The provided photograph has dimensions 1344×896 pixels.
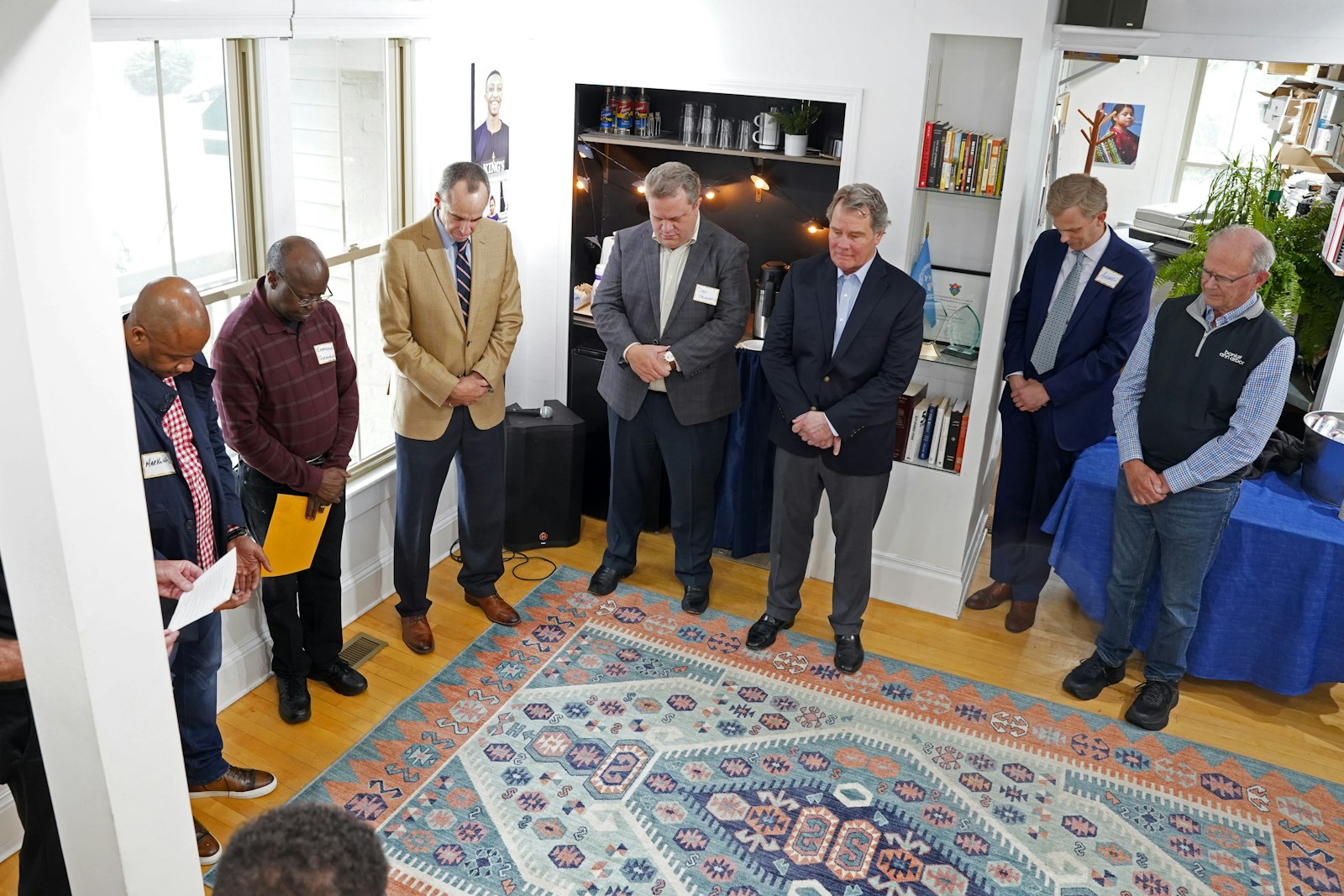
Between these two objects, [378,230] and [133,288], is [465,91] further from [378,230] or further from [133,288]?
[133,288]

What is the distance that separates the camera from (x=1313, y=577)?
391 cm

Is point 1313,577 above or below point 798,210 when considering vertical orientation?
below

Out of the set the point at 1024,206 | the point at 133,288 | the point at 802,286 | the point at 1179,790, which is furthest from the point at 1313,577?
the point at 133,288

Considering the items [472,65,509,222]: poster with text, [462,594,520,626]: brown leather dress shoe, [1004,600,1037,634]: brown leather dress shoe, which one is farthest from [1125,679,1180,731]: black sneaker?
[472,65,509,222]: poster with text

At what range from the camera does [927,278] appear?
4.58 meters

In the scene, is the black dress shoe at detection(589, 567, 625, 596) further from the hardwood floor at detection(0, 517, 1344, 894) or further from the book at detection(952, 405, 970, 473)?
the book at detection(952, 405, 970, 473)

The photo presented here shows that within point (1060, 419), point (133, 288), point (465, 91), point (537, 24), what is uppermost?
point (537, 24)

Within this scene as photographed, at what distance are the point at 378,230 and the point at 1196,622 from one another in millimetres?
3504

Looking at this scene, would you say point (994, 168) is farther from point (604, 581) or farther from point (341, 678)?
point (341, 678)

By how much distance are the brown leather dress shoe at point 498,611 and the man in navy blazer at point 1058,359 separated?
210 centimetres

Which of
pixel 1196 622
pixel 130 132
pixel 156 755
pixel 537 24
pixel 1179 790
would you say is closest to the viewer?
pixel 156 755

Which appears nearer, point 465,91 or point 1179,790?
point 1179,790

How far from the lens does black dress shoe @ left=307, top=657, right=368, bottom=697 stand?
3.91m

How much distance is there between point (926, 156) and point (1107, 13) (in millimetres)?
842
